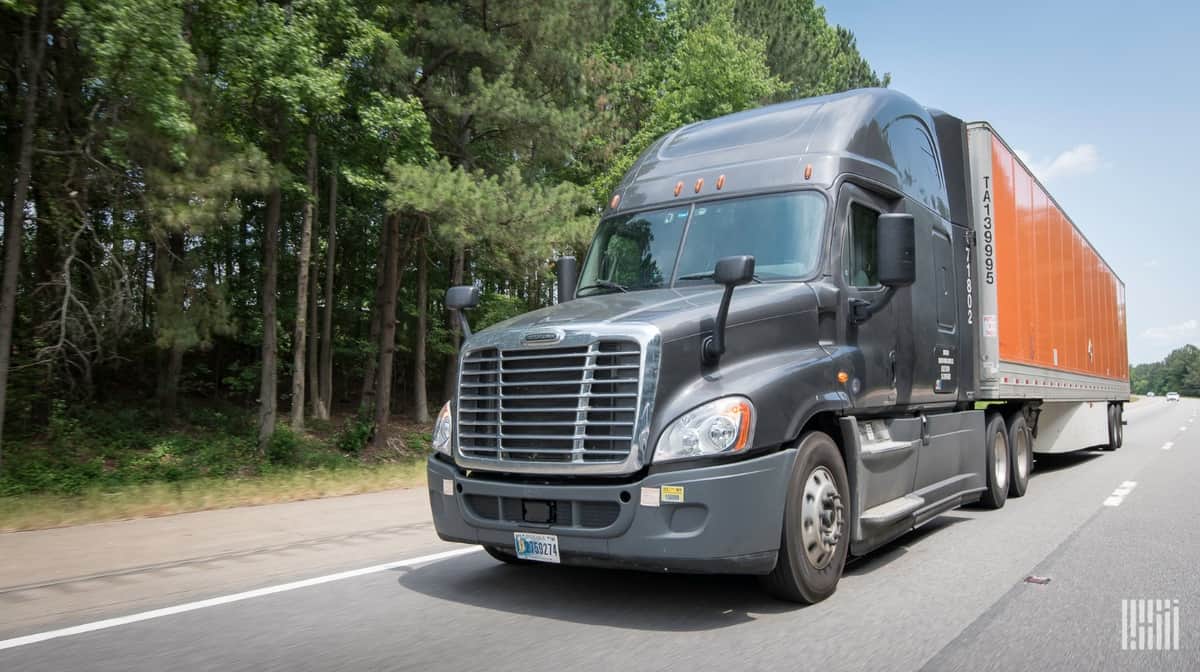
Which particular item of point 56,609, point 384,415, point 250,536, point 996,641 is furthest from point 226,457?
point 996,641

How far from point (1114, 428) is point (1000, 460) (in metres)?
11.4

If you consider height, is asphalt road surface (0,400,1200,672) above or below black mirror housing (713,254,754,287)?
below

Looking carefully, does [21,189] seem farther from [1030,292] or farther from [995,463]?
[1030,292]

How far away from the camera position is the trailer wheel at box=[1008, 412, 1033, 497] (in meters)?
10.4

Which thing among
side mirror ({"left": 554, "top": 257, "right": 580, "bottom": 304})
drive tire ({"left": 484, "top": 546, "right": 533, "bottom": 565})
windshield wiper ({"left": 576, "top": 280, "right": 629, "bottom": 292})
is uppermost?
side mirror ({"left": 554, "top": 257, "right": 580, "bottom": 304})

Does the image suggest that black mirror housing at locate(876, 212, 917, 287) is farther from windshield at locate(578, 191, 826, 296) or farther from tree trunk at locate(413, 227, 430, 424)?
tree trunk at locate(413, 227, 430, 424)

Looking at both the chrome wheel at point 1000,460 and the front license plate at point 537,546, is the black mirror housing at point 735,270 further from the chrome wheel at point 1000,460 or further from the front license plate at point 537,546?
the chrome wheel at point 1000,460

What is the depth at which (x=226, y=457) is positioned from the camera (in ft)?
69.4

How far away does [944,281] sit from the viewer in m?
8.45

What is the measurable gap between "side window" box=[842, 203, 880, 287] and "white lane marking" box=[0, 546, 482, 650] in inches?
147

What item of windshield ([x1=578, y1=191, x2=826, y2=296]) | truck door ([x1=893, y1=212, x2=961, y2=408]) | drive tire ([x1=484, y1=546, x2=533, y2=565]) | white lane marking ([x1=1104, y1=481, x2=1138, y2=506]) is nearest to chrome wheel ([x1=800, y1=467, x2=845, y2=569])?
windshield ([x1=578, y1=191, x2=826, y2=296])

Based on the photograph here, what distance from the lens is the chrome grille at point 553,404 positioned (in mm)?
4973

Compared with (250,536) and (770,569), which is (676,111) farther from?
(770,569)

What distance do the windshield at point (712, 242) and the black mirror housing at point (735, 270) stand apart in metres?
0.91
